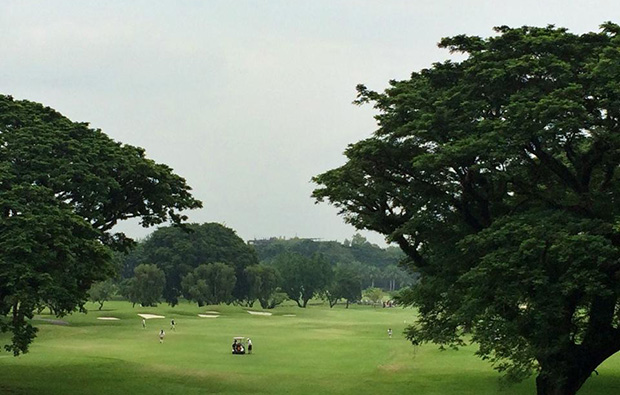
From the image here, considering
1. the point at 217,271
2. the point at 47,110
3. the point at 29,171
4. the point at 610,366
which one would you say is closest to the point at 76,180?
the point at 29,171

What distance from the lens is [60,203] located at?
29.2 meters

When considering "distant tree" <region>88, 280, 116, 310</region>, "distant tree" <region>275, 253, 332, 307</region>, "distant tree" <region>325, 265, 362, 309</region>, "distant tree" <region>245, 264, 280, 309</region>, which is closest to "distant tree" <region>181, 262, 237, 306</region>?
"distant tree" <region>245, 264, 280, 309</region>

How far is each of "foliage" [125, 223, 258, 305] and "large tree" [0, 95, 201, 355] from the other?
3301 inches

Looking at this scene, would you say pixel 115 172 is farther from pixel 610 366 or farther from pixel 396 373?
pixel 610 366

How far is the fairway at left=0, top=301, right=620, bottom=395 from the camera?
32969 millimetres

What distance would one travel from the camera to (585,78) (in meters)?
22.9

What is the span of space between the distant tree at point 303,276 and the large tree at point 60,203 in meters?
105

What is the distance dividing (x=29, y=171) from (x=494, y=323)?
20.6 metres

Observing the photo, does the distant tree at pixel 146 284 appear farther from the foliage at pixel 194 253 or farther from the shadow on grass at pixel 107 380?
the shadow on grass at pixel 107 380

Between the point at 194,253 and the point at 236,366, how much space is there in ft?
271

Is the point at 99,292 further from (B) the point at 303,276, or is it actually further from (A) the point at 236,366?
(A) the point at 236,366

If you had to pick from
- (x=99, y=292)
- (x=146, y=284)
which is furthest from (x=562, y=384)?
(x=99, y=292)

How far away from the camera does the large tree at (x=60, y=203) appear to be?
2558 cm

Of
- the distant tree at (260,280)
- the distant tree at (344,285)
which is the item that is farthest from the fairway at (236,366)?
the distant tree at (344,285)
